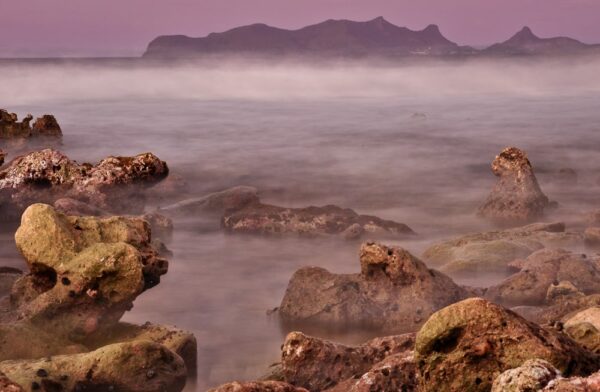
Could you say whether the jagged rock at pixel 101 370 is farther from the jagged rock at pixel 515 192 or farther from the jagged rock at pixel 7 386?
the jagged rock at pixel 515 192

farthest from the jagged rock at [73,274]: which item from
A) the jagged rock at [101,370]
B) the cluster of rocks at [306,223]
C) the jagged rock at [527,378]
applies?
the cluster of rocks at [306,223]

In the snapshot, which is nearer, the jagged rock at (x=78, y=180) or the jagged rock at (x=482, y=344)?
the jagged rock at (x=482, y=344)

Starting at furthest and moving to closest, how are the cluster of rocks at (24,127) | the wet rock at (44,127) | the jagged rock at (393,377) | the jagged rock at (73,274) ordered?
the wet rock at (44,127) < the cluster of rocks at (24,127) < the jagged rock at (73,274) < the jagged rock at (393,377)

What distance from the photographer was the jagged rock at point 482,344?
10070mm

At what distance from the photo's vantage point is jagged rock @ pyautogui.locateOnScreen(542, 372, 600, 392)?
8.27m

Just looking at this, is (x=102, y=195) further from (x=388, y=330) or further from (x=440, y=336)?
(x=440, y=336)

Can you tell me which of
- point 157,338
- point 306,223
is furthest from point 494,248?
point 157,338

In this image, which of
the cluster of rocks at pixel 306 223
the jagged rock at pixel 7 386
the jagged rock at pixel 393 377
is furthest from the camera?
the cluster of rocks at pixel 306 223

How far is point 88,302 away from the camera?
630 inches

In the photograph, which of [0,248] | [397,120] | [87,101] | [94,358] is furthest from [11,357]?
[87,101]

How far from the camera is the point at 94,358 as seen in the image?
44.2 feet

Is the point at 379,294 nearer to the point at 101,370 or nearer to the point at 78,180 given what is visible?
the point at 101,370

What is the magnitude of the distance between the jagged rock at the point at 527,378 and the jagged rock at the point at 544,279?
426 inches

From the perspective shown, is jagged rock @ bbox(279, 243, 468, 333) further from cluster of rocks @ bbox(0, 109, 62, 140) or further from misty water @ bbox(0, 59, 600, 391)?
cluster of rocks @ bbox(0, 109, 62, 140)
